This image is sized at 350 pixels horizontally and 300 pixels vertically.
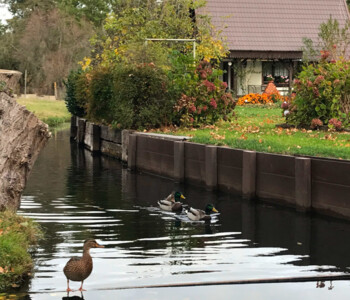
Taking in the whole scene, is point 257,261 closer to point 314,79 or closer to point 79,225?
point 79,225

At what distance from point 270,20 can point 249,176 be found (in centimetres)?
3963

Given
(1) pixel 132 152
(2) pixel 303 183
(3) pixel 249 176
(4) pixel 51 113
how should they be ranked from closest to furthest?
(2) pixel 303 183 → (3) pixel 249 176 → (1) pixel 132 152 → (4) pixel 51 113

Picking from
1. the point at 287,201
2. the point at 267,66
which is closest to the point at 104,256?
the point at 287,201

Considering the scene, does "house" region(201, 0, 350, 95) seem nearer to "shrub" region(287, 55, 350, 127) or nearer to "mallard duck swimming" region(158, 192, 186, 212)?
"shrub" region(287, 55, 350, 127)

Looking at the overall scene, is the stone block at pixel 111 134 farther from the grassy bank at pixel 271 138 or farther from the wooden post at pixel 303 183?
the wooden post at pixel 303 183

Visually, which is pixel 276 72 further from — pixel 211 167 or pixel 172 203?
pixel 172 203

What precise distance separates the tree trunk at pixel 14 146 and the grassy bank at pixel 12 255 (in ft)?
2.57

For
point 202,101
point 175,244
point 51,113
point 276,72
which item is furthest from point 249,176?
point 51,113

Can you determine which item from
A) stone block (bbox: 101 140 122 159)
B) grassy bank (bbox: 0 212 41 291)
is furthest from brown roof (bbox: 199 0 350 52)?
grassy bank (bbox: 0 212 41 291)

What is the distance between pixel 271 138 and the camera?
24.8 metres

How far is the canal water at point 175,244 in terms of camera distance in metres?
11.9

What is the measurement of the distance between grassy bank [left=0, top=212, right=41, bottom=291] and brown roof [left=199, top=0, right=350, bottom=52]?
139ft

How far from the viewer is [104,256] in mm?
14164

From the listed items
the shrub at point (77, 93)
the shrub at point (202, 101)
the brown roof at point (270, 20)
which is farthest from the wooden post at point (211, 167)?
the brown roof at point (270, 20)
